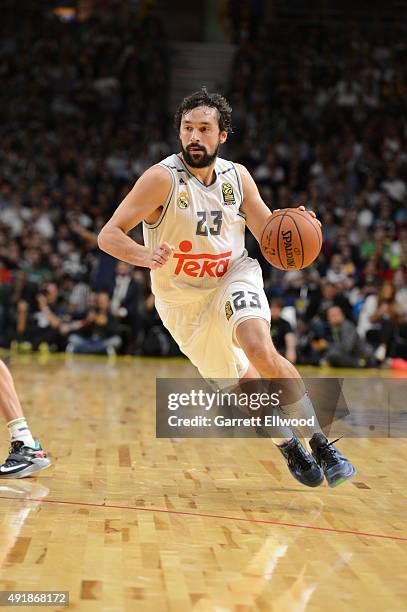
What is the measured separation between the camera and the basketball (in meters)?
5.34

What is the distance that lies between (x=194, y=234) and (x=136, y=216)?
1.22ft

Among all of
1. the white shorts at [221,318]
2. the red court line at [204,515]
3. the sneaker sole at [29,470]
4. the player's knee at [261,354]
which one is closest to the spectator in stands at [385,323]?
Result: the white shorts at [221,318]

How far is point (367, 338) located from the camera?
14414mm

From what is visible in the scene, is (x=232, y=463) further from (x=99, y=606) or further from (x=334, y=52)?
(x=334, y=52)

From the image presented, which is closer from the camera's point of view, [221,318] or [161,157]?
[221,318]

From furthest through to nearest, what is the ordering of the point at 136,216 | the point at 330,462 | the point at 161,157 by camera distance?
the point at 161,157 < the point at 136,216 < the point at 330,462

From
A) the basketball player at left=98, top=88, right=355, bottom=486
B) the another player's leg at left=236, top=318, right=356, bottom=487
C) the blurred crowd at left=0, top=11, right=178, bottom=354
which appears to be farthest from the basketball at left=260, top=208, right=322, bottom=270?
the blurred crowd at left=0, top=11, right=178, bottom=354

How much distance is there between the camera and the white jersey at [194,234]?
5.51m

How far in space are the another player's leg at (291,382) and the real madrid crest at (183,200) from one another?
82cm

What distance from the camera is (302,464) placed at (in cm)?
526

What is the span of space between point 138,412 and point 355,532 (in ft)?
15.3

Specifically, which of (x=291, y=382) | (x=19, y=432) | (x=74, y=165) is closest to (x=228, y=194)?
(x=291, y=382)

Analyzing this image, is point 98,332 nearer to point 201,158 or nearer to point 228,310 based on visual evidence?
point 201,158

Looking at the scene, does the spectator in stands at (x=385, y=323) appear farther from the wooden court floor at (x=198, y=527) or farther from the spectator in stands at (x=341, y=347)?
the wooden court floor at (x=198, y=527)
